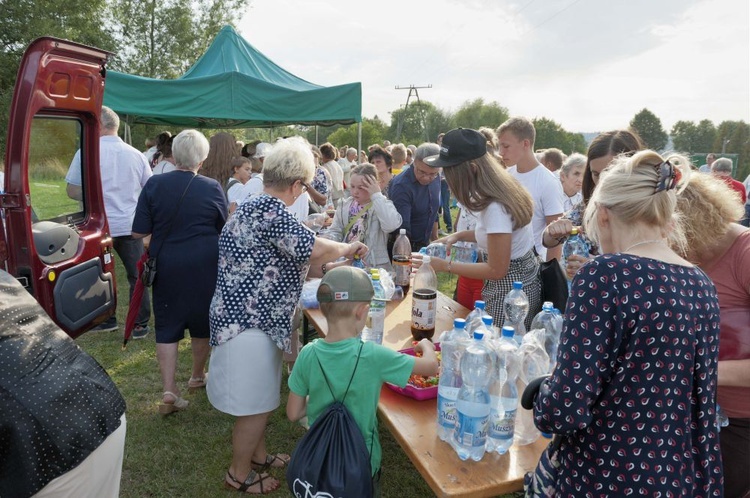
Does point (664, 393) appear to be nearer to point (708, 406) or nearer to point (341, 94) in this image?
point (708, 406)

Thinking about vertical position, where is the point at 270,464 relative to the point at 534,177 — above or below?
below

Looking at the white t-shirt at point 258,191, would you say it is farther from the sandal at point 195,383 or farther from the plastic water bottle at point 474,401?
the plastic water bottle at point 474,401

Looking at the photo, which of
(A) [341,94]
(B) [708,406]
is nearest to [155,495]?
(B) [708,406]

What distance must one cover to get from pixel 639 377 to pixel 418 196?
9.78ft

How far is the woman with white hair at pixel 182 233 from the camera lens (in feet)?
9.87

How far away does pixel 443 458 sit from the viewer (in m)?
1.47

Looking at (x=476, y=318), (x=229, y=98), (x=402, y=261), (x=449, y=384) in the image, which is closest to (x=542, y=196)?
(x=402, y=261)

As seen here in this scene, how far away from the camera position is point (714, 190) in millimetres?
1468

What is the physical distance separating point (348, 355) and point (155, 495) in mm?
1807

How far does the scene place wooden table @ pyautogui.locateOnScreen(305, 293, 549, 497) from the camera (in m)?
1.36

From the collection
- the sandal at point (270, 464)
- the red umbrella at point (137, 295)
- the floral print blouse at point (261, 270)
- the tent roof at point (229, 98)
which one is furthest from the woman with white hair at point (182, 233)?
the tent roof at point (229, 98)

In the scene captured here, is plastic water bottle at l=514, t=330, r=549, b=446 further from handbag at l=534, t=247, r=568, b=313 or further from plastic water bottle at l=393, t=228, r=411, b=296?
plastic water bottle at l=393, t=228, r=411, b=296

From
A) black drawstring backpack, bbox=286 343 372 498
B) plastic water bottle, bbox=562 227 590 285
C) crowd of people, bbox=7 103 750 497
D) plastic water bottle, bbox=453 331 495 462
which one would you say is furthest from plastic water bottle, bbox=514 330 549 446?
plastic water bottle, bbox=562 227 590 285

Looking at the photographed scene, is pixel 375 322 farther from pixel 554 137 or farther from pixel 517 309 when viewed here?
pixel 554 137
